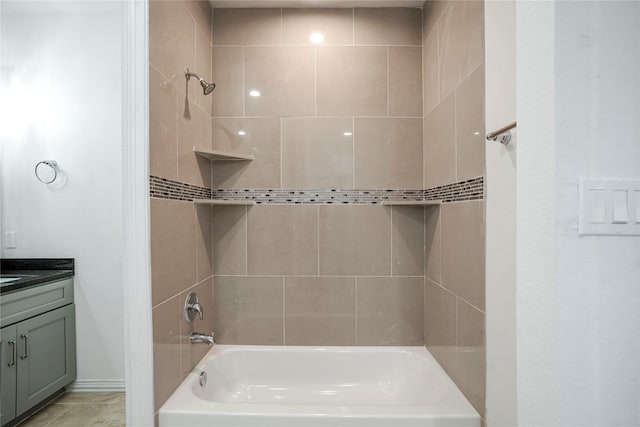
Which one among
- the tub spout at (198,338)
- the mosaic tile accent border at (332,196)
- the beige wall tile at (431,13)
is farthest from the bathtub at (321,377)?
the beige wall tile at (431,13)

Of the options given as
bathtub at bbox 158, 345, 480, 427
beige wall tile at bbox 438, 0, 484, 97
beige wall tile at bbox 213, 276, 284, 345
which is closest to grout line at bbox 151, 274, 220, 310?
beige wall tile at bbox 213, 276, 284, 345

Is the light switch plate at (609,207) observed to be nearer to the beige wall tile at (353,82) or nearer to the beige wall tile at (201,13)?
the beige wall tile at (353,82)

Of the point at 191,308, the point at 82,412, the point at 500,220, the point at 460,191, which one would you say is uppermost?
the point at 460,191

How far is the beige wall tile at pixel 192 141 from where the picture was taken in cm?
168

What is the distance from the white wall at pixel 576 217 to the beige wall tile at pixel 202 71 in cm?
160

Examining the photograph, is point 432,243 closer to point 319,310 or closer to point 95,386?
point 319,310

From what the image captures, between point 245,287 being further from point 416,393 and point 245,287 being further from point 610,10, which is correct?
point 610,10

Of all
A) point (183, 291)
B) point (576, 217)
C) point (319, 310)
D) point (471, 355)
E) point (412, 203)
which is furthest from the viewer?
point (319, 310)

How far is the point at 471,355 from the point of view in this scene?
1.46 m

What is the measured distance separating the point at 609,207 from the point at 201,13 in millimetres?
2101

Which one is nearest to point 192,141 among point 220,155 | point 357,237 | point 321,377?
point 220,155

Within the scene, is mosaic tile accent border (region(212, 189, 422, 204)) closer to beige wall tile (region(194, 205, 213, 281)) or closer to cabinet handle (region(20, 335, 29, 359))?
beige wall tile (region(194, 205, 213, 281))

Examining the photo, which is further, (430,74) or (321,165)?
(321,165)

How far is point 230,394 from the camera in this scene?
6.54 feet
